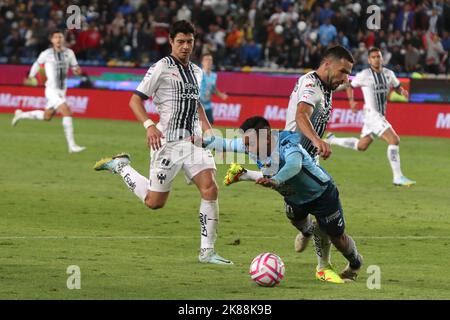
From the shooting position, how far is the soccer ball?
9.98m

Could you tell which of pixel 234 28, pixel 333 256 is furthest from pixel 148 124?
pixel 234 28

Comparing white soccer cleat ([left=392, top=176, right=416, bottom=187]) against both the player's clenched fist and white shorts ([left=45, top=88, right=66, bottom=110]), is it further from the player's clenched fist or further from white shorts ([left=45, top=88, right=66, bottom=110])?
the player's clenched fist

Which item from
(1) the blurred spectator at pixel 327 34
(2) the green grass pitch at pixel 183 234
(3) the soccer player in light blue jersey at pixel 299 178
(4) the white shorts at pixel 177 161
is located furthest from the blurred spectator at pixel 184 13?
(3) the soccer player in light blue jersey at pixel 299 178

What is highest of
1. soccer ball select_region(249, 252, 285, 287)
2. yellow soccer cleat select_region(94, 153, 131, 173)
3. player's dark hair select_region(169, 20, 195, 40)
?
player's dark hair select_region(169, 20, 195, 40)

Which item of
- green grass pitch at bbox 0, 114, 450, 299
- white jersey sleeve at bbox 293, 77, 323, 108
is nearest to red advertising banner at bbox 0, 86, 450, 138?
green grass pitch at bbox 0, 114, 450, 299

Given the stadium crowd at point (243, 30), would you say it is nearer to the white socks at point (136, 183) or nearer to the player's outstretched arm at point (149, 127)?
the white socks at point (136, 183)

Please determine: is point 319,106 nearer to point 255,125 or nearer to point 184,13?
point 255,125

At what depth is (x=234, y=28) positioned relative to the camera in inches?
1439

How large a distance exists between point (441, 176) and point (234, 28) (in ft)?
54.2

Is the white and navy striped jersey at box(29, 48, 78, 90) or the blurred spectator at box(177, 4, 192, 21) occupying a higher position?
the blurred spectator at box(177, 4, 192, 21)

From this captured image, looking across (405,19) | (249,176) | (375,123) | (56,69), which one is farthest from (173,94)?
(405,19)

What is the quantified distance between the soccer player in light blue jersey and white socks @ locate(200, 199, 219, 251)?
4.18 feet

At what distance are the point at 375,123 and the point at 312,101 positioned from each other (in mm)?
10117

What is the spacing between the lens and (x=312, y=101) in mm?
10703
